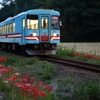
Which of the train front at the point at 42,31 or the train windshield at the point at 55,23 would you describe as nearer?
the train front at the point at 42,31

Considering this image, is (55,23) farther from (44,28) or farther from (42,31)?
(42,31)

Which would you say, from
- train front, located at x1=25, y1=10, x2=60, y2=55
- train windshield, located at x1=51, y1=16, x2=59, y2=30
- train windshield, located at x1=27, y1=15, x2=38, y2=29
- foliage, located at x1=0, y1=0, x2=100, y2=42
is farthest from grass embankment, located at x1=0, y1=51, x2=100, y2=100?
foliage, located at x1=0, y1=0, x2=100, y2=42

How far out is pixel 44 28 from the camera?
15.2 metres

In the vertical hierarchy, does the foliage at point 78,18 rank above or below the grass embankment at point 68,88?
above

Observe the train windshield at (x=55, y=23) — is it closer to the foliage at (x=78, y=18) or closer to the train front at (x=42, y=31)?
the train front at (x=42, y=31)

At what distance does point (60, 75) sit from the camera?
823 centimetres

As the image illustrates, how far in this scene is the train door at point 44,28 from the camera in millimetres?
15095

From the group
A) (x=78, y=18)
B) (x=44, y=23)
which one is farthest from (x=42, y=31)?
(x=78, y=18)

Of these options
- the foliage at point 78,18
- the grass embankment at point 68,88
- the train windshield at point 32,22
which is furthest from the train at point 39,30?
the foliage at point 78,18

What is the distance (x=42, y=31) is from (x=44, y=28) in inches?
Answer: 9.9

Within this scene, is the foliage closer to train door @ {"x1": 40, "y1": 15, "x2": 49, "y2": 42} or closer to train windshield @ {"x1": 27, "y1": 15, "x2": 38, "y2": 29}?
train door @ {"x1": 40, "y1": 15, "x2": 49, "y2": 42}

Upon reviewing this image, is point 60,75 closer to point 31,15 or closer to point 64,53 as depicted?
point 31,15

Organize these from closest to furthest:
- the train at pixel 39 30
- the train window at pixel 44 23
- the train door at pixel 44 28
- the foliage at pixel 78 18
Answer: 1. the train at pixel 39 30
2. the train door at pixel 44 28
3. the train window at pixel 44 23
4. the foliage at pixel 78 18

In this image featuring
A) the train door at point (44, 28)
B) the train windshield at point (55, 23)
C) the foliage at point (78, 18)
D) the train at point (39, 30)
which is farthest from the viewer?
the foliage at point (78, 18)
